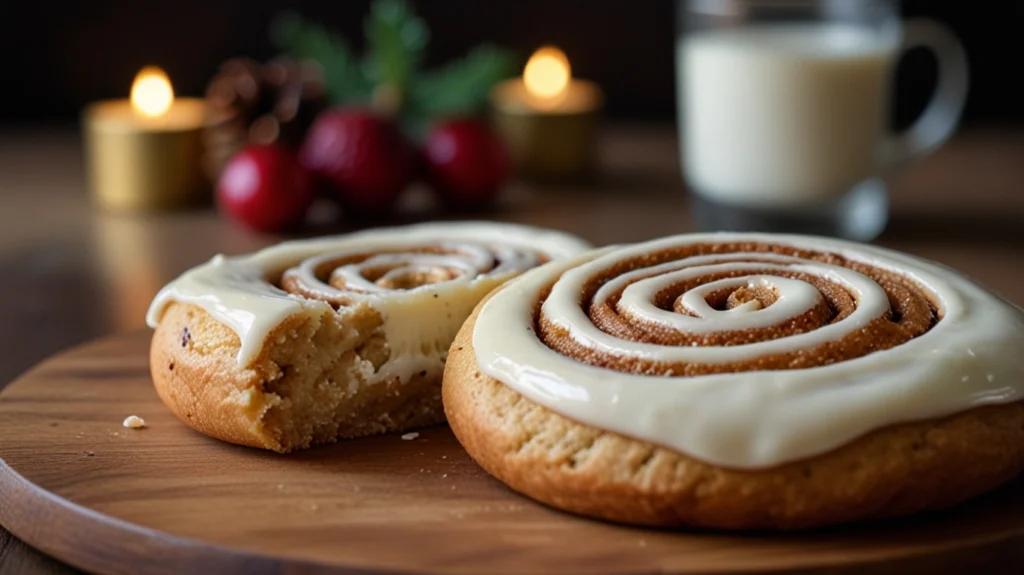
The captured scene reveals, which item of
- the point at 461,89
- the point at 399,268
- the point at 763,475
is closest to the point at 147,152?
the point at 461,89

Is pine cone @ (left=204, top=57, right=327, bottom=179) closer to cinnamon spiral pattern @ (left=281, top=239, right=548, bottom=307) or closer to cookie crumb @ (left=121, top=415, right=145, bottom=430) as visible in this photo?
cinnamon spiral pattern @ (left=281, top=239, right=548, bottom=307)

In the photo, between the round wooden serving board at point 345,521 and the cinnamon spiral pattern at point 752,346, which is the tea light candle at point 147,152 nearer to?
the round wooden serving board at point 345,521

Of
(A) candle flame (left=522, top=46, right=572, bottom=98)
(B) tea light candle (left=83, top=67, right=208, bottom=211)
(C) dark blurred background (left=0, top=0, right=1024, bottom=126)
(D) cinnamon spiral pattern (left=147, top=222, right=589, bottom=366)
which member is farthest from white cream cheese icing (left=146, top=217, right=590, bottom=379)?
(C) dark blurred background (left=0, top=0, right=1024, bottom=126)

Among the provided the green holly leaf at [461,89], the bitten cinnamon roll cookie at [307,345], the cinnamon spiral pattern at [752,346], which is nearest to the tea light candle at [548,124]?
the green holly leaf at [461,89]

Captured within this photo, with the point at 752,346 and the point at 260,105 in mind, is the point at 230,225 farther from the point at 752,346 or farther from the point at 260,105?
the point at 752,346

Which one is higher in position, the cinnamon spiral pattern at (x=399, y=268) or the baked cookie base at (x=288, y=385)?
the cinnamon spiral pattern at (x=399, y=268)
